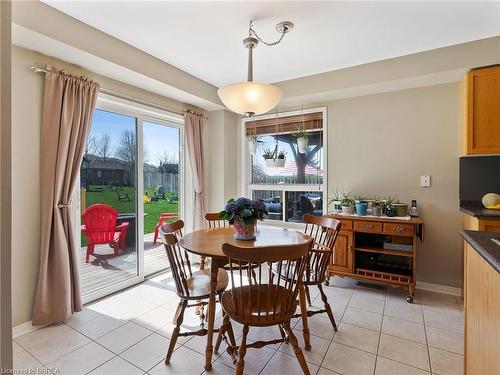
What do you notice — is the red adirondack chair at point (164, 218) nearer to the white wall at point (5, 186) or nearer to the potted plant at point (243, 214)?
the potted plant at point (243, 214)

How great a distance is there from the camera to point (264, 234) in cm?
236

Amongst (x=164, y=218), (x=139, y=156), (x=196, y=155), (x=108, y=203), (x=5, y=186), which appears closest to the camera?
(x=5, y=186)

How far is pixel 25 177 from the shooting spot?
214cm

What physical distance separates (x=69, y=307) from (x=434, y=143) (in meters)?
3.99

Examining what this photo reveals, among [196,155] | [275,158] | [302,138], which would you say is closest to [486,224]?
[302,138]

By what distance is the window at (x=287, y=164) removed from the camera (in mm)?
3633

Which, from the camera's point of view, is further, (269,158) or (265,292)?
(269,158)

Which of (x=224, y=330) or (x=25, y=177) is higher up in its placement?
(x=25, y=177)

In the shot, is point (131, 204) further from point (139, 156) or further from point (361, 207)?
point (361, 207)

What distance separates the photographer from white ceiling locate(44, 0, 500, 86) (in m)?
1.97

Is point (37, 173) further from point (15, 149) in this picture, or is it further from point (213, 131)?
point (213, 131)

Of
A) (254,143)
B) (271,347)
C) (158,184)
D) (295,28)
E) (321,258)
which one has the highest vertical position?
(295,28)

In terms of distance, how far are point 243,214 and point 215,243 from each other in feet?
1.02

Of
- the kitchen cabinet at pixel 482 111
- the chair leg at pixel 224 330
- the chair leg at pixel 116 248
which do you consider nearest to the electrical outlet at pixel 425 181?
the kitchen cabinet at pixel 482 111
